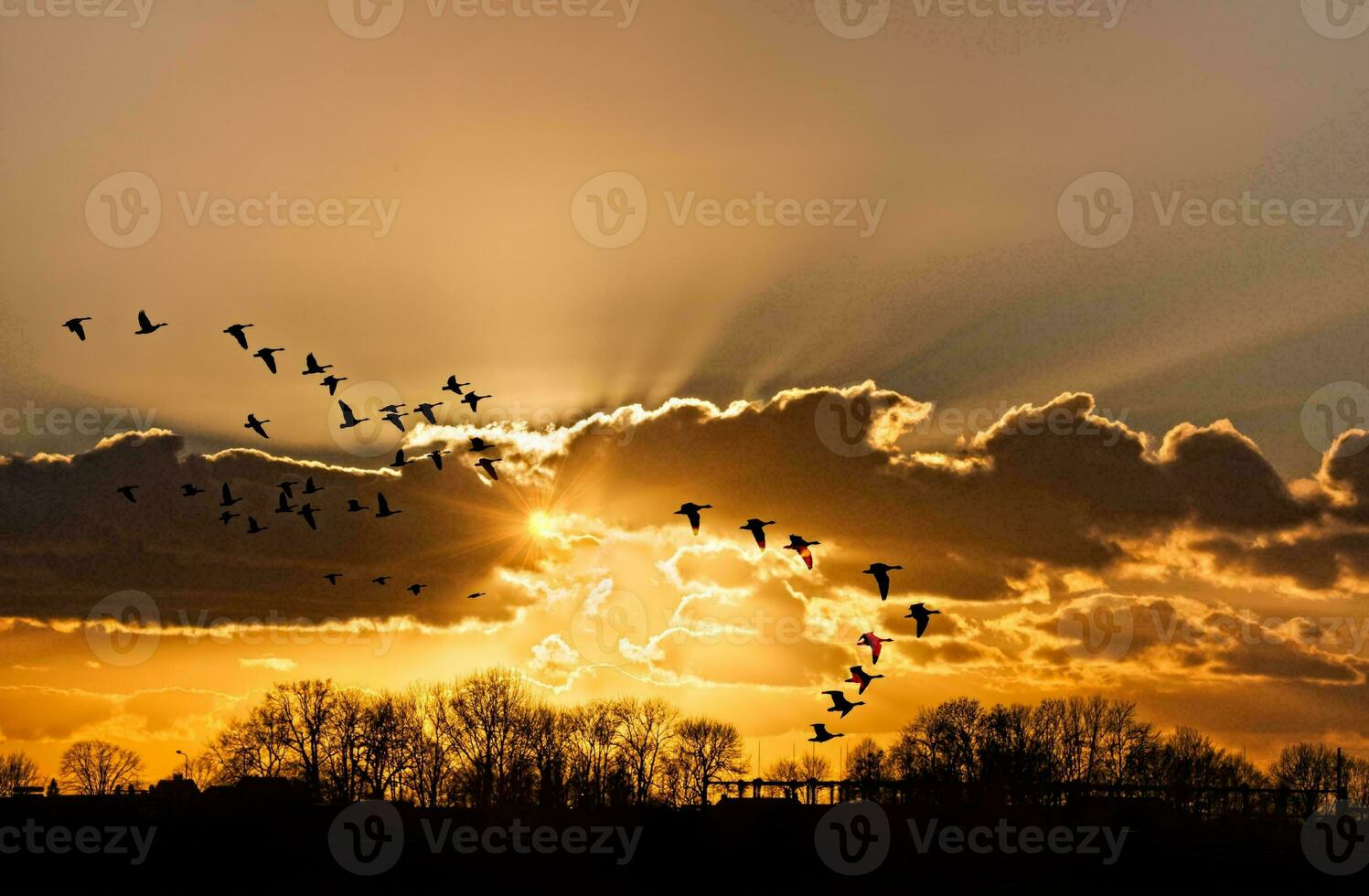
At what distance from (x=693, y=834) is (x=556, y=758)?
136 feet

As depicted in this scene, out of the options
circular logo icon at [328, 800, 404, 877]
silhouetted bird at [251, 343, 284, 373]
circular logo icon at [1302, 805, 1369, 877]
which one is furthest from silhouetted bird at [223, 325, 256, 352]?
circular logo icon at [1302, 805, 1369, 877]

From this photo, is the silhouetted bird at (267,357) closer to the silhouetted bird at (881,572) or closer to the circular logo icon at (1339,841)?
the silhouetted bird at (881,572)

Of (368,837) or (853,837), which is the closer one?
(368,837)

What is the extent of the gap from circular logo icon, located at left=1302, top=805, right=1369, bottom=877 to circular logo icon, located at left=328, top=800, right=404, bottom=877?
6340 centimetres

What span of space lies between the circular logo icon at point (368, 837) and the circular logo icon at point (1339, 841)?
6340 centimetres

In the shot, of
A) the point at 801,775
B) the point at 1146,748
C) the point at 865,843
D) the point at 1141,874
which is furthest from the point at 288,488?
the point at 1146,748

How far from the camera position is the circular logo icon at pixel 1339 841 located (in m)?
102

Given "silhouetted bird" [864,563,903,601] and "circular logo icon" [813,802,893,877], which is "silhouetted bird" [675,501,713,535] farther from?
"circular logo icon" [813,802,893,877]

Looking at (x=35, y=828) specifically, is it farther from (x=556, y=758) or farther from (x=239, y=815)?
(x=556, y=758)

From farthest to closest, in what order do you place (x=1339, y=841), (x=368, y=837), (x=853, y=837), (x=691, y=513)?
1. (x=1339, y=841)
2. (x=853, y=837)
3. (x=368, y=837)
4. (x=691, y=513)

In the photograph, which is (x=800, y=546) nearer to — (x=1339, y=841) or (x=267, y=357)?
(x=267, y=357)

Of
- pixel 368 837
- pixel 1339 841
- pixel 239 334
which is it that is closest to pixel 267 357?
pixel 239 334

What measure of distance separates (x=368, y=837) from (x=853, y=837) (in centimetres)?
3415

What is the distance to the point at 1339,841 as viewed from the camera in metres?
114
